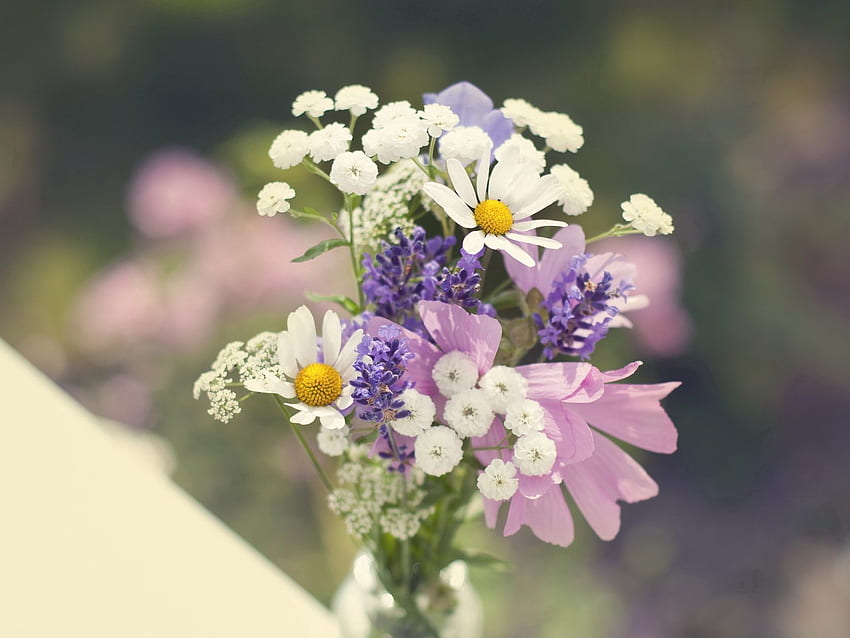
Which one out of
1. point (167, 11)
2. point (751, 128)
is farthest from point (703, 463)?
point (167, 11)

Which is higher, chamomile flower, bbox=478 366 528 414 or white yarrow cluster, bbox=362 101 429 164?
white yarrow cluster, bbox=362 101 429 164

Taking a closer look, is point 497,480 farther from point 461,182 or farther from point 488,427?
point 461,182

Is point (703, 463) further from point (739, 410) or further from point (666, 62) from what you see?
point (666, 62)

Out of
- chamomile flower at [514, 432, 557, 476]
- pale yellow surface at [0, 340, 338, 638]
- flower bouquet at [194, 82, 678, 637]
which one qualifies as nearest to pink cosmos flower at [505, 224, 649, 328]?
flower bouquet at [194, 82, 678, 637]

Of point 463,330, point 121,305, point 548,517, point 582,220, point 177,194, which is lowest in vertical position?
point 121,305

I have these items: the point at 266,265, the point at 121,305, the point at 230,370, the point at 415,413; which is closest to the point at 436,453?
the point at 415,413

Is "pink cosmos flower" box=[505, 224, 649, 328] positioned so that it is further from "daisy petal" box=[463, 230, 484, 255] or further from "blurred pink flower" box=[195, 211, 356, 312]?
"blurred pink flower" box=[195, 211, 356, 312]
